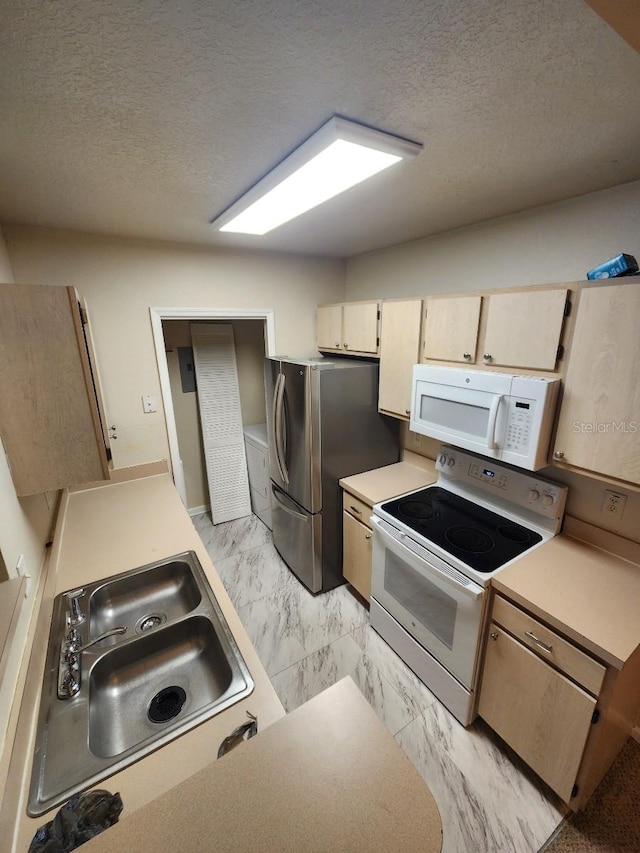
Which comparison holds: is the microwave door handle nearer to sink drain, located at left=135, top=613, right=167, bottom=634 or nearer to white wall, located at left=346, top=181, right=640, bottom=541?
white wall, located at left=346, top=181, right=640, bottom=541

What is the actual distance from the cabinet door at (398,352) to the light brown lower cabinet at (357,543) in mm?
641

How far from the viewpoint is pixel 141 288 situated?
246 cm

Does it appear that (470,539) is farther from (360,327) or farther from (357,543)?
(360,327)

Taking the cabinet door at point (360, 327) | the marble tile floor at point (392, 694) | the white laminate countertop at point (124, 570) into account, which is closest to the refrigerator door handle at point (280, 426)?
the cabinet door at point (360, 327)

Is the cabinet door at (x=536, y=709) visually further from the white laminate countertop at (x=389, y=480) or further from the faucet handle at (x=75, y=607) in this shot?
the faucet handle at (x=75, y=607)

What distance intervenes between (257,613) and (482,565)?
1574 mm

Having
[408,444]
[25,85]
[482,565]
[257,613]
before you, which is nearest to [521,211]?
[408,444]

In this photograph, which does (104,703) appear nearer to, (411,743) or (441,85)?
(411,743)

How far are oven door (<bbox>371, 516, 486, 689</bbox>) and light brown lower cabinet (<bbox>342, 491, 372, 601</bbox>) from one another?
138mm

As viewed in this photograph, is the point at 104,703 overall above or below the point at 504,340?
below

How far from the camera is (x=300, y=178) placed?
132 cm

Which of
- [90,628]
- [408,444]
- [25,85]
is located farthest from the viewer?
[408,444]

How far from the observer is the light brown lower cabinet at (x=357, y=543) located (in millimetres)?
2180

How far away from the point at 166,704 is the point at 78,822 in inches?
16.3
